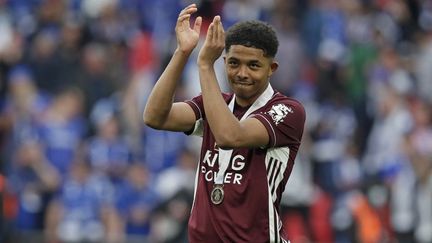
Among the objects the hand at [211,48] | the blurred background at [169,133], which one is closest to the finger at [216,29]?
the hand at [211,48]

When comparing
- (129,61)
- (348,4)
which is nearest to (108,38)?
(129,61)

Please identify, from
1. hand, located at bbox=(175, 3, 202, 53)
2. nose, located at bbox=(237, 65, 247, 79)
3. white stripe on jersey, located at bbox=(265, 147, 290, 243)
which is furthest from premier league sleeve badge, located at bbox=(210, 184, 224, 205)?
hand, located at bbox=(175, 3, 202, 53)

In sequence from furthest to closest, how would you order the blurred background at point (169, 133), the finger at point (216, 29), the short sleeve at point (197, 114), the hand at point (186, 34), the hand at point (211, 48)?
1. the blurred background at point (169, 133)
2. the short sleeve at point (197, 114)
3. the hand at point (186, 34)
4. the hand at point (211, 48)
5. the finger at point (216, 29)

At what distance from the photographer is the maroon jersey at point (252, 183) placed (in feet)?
22.2

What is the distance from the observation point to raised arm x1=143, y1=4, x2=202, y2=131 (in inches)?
267

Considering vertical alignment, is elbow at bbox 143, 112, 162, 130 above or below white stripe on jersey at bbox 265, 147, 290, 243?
above

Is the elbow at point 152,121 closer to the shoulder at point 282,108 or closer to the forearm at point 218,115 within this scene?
the forearm at point 218,115

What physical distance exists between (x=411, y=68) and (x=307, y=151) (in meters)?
2.31

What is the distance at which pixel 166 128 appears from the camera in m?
6.99

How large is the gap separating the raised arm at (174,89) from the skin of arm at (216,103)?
159 mm

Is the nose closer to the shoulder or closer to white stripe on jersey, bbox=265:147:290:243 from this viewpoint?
the shoulder

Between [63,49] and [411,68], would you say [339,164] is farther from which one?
[63,49]

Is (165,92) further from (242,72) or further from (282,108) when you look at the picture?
(282,108)

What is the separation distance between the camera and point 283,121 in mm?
6910
